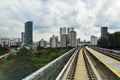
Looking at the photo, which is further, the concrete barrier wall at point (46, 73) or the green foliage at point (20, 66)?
the green foliage at point (20, 66)

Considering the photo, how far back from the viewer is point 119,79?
13.2m

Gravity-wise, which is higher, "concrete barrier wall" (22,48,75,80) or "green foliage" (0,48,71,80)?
"concrete barrier wall" (22,48,75,80)

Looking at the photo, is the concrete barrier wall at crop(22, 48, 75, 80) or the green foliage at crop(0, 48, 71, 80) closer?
the concrete barrier wall at crop(22, 48, 75, 80)

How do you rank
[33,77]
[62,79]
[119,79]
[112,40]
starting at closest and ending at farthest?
[33,77]
[119,79]
[62,79]
[112,40]

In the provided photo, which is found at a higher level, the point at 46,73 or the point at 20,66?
the point at 46,73

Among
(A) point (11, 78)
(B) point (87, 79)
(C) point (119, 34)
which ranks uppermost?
(C) point (119, 34)

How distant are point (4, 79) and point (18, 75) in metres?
2.17

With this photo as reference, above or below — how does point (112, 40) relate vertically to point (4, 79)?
above

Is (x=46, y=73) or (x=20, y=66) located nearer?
(x=46, y=73)

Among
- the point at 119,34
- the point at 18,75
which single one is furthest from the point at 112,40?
the point at 18,75

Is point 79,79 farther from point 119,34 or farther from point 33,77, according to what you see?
point 119,34

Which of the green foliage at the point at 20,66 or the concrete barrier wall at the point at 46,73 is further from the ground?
the concrete barrier wall at the point at 46,73

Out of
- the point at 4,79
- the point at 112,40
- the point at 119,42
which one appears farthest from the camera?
the point at 112,40

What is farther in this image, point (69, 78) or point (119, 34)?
point (119, 34)
